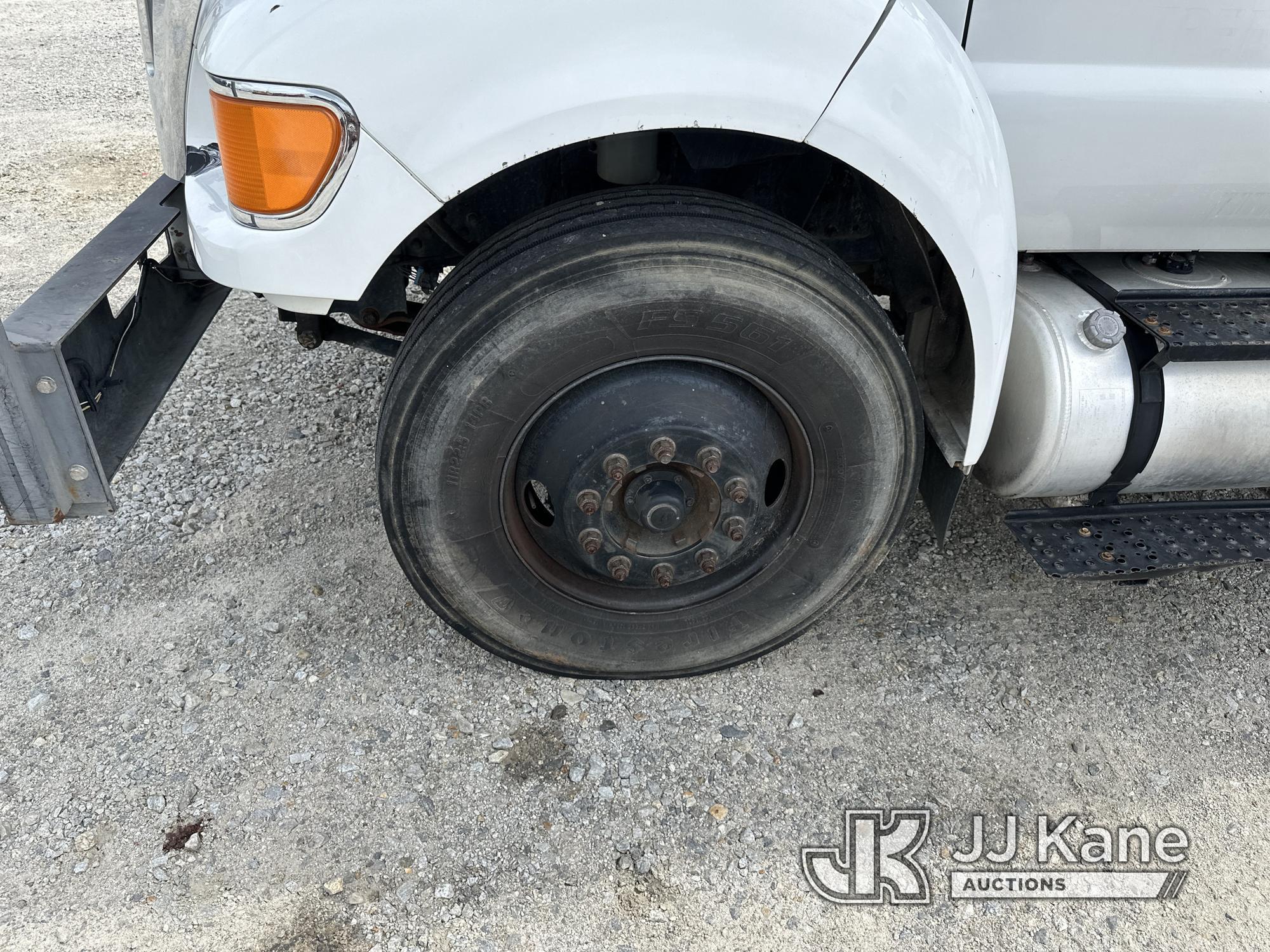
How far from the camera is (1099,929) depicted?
180cm

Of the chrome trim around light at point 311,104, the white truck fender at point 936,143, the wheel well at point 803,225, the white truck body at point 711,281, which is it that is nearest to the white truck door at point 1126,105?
the white truck body at point 711,281

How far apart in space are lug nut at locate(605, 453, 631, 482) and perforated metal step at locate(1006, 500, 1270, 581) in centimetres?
98

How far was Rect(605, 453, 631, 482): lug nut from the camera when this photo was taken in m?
1.90

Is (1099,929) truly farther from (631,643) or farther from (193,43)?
(193,43)

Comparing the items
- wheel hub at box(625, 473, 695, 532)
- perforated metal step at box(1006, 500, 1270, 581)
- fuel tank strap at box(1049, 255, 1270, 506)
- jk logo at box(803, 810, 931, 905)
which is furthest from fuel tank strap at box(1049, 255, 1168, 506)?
wheel hub at box(625, 473, 695, 532)

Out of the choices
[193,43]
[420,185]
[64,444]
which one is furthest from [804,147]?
[64,444]

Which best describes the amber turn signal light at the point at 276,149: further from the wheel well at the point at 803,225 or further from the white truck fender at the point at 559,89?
the wheel well at the point at 803,225

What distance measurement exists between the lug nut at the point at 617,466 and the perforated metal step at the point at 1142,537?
0.98 metres

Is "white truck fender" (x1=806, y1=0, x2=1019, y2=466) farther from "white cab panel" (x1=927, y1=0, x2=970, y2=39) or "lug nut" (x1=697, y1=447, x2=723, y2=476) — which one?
"lug nut" (x1=697, y1=447, x2=723, y2=476)

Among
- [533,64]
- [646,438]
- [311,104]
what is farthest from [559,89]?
[646,438]

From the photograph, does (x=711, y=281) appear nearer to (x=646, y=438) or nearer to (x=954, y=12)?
(x=646, y=438)

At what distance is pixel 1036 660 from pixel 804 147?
145 cm

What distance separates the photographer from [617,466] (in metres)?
1.91

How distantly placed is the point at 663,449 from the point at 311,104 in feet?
2.99
